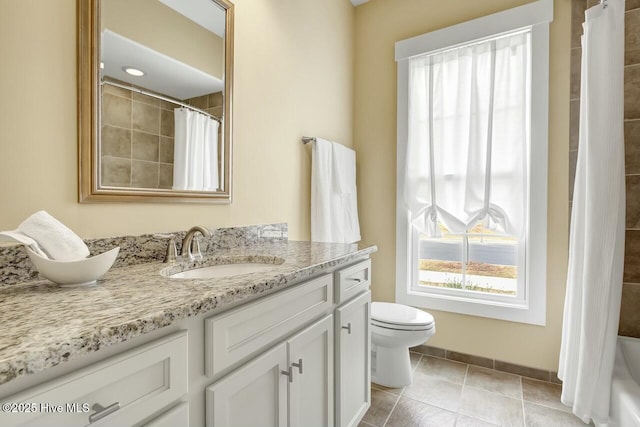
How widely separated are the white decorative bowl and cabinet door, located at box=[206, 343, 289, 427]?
0.42 meters

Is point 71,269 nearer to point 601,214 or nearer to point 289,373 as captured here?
point 289,373

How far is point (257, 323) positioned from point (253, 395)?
19cm

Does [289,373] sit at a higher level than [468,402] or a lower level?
higher

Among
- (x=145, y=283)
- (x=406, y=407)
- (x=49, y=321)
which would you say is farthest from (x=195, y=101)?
(x=406, y=407)

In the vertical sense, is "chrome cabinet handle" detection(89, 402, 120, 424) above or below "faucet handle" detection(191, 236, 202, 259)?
below

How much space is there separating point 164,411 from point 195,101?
1.19 metres

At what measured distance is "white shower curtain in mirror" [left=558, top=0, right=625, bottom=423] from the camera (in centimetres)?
128

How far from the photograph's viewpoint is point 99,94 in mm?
1060

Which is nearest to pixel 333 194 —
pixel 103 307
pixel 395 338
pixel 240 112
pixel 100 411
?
pixel 240 112

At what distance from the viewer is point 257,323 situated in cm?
87

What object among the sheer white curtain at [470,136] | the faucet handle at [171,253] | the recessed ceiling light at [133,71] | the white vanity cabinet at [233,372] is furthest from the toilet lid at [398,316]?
the recessed ceiling light at [133,71]

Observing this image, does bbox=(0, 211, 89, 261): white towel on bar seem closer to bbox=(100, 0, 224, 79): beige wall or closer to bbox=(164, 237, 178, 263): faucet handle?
bbox=(164, 237, 178, 263): faucet handle

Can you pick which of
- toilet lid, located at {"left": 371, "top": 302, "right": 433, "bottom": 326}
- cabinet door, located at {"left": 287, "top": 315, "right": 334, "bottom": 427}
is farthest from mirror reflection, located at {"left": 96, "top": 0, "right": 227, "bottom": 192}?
toilet lid, located at {"left": 371, "top": 302, "right": 433, "bottom": 326}

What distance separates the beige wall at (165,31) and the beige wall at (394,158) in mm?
1464
